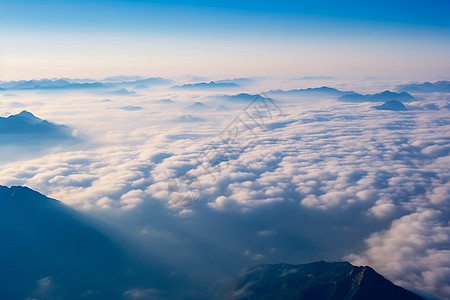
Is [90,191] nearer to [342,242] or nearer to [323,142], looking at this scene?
[342,242]

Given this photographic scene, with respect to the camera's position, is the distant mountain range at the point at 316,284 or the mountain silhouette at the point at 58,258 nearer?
the distant mountain range at the point at 316,284

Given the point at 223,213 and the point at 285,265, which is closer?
the point at 285,265

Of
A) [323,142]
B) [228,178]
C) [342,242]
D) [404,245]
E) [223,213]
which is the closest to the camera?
[404,245]

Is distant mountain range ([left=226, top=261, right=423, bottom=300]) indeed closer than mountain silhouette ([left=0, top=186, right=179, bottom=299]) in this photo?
Yes

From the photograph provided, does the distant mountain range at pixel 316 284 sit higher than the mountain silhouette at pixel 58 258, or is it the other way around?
the mountain silhouette at pixel 58 258

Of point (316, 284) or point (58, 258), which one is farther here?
point (58, 258)

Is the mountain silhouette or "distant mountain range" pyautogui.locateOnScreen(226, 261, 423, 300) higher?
the mountain silhouette

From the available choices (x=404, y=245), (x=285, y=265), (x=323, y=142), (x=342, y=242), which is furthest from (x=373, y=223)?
(x=323, y=142)

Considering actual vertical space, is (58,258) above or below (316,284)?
above
